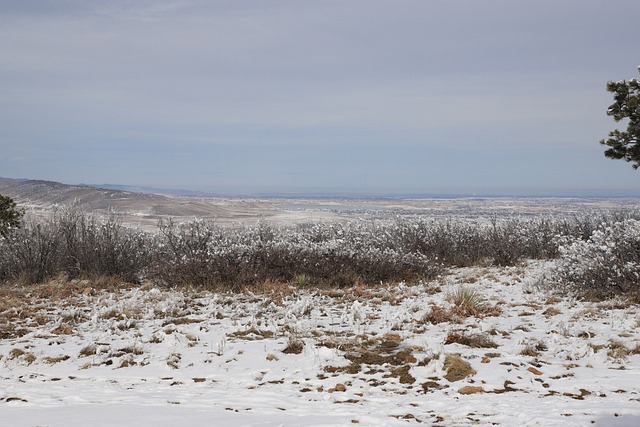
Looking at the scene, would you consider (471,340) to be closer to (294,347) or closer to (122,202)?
(294,347)

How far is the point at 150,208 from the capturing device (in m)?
53.5

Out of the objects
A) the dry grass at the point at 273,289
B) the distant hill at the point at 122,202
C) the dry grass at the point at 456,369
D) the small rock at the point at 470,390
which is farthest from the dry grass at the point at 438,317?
the distant hill at the point at 122,202

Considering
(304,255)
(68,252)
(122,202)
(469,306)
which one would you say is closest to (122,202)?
(122,202)

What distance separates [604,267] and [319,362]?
6.58 meters

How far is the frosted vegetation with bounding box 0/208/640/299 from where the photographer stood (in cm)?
994

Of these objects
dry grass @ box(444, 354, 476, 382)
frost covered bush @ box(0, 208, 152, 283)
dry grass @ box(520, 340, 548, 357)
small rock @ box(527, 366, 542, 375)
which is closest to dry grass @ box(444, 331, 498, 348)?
dry grass @ box(520, 340, 548, 357)

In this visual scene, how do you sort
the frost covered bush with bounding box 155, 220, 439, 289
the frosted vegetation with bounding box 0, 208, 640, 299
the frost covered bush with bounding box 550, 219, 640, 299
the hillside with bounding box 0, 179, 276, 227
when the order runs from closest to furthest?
the frost covered bush with bounding box 550, 219, 640, 299, the frosted vegetation with bounding box 0, 208, 640, 299, the frost covered bush with bounding box 155, 220, 439, 289, the hillside with bounding box 0, 179, 276, 227

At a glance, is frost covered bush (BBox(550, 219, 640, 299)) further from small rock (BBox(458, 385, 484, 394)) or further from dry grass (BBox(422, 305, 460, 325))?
small rock (BBox(458, 385, 484, 394))

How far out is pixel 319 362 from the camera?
584 centimetres

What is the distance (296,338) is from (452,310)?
3031mm

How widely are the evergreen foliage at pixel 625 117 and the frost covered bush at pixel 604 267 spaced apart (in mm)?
1871

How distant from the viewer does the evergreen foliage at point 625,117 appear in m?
8.17

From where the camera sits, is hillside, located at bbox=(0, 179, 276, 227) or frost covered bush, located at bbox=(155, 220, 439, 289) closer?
frost covered bush, located at bbox=(155, 220, 439, 289)

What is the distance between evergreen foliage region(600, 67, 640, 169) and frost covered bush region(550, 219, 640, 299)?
187cm
